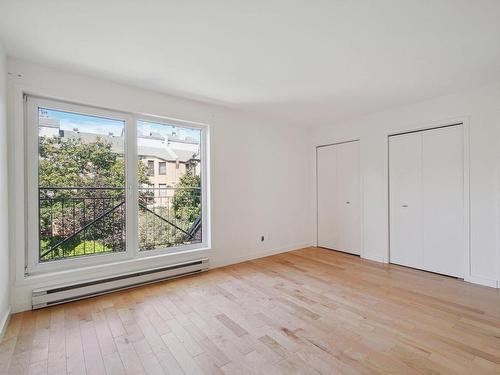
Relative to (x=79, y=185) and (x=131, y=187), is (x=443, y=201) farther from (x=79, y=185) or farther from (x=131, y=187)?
(x=79, y=185)

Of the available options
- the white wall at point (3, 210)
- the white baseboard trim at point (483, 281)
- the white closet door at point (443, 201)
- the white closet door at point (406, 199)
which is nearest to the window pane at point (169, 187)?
the white wall at point (3, 210)

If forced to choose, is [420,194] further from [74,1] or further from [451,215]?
[74,1]

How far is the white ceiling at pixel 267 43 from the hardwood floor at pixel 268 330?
2490mm

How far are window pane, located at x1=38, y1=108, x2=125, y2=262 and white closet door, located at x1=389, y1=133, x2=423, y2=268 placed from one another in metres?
4.02

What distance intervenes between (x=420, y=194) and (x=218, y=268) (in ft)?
10.6

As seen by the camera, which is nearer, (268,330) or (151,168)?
(268,330)

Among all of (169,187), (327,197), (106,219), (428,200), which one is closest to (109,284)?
(106,219)

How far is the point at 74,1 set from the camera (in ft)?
5.53

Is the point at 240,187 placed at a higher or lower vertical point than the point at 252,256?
higher

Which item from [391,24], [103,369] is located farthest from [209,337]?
[391,24]

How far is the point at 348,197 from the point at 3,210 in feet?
Answer: 15.3

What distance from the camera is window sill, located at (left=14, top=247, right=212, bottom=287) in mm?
2527

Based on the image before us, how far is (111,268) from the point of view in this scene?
2914 millimetres

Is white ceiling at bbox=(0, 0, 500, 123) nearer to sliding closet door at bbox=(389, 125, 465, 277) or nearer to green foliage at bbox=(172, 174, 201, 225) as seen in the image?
sliding closet door at bbox=(389, 125, 465, 277)
